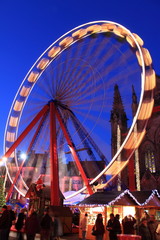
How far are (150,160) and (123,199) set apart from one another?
822 inches

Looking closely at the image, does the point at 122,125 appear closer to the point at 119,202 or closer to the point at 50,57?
the point at 50,57

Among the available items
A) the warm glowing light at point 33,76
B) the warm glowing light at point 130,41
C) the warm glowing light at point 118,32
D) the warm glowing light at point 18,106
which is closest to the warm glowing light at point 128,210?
the warm glowing light at point 130,41

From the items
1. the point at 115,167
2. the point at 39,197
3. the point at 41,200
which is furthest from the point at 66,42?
the point at 41,200

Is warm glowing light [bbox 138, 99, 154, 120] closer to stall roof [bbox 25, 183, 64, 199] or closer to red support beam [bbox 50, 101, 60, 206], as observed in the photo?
red support beam [bbox 50, 101, 60, 206]

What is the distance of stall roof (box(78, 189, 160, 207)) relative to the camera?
12999 millimetres

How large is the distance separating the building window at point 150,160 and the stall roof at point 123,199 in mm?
18387

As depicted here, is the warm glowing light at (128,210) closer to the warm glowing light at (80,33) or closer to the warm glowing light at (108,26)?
the warm glowing light at (108,26)

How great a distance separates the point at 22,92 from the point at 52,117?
6532mm

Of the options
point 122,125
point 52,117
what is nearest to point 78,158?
point 52,117

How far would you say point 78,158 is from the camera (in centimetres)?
1773

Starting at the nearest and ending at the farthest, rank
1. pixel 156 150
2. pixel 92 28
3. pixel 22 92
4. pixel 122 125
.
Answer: pixel 92 28 < pixel 22 92 < pixel 156 150 < pixel 122 125

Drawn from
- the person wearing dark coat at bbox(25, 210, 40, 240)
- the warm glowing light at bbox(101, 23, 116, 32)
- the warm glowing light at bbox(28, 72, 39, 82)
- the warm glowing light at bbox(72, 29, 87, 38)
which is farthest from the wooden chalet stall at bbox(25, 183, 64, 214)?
the warm glowing light at bbox(101, 23, 116, 32)

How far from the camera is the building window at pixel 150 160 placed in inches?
1278

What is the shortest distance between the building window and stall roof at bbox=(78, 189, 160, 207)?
18.4m
